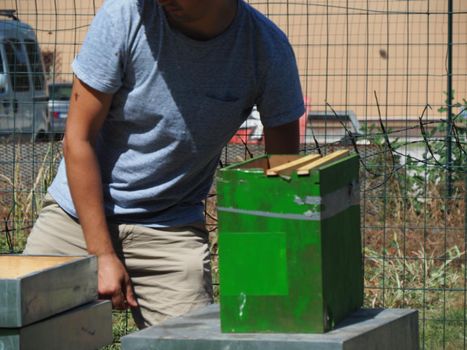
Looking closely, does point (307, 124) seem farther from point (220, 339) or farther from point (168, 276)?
point (220, 339)

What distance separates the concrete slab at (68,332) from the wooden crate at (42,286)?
2 cm

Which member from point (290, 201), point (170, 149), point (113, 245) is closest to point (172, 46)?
point (170, 149)

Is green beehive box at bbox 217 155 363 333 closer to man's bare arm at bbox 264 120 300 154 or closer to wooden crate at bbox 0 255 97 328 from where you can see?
wooden crate at bbox 0 255 97 328

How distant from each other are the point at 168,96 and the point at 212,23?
26 cm

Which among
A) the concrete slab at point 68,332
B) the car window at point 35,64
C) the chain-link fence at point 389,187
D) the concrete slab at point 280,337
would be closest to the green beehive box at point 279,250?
the concrete slab at point 280,337

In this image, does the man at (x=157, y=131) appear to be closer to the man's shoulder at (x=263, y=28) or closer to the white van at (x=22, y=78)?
the man's shoulder at (x=263, y=28)

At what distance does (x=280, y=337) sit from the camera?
92.4 inches

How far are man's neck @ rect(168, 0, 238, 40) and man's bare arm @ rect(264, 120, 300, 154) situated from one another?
41 cm

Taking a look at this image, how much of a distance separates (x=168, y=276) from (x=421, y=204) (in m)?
3.93

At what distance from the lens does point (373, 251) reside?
6.46 meters

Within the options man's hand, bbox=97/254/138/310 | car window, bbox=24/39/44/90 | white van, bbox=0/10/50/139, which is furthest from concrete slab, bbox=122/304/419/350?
white van, bbox=0/10/50/139

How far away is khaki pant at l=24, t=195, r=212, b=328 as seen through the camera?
3334 mm

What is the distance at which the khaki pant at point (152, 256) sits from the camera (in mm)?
3334

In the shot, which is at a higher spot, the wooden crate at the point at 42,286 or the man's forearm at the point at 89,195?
the man's forearm at the point at 89,195
